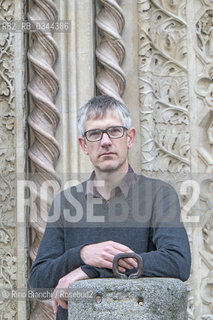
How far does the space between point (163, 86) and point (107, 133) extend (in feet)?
3.60

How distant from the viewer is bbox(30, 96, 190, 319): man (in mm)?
2006

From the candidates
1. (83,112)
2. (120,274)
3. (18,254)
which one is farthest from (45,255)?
(18,254)

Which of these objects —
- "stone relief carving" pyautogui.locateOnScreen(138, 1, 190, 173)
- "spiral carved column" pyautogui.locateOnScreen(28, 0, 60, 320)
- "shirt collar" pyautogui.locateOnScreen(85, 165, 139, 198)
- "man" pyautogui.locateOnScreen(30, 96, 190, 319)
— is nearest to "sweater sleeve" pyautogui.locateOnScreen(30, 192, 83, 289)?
"man" pyautogui.locateOnScreen(30, 96, 190, 319)

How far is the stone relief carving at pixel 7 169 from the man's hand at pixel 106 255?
1.12 metres

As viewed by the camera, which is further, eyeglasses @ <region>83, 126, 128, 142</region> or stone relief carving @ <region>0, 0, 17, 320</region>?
stone relief carving @ <region>0, 0, 17, 320</region>

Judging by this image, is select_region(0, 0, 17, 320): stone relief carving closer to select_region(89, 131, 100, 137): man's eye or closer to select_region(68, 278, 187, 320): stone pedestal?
select_region(89, 131, 100, 137): man's eye

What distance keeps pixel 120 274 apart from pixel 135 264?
53mm

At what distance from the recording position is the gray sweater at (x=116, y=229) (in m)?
2.03

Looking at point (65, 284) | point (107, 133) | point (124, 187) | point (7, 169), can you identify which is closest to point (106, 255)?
point (65, 284)

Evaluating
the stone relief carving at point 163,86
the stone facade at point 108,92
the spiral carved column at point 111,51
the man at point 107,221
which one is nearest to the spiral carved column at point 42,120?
the stone facade at point 108,92

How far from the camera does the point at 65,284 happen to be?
6.55 ft

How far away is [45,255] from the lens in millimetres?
2127

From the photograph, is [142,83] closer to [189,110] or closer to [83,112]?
[189,110]

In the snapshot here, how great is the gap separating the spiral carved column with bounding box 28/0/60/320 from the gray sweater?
2.92ft
